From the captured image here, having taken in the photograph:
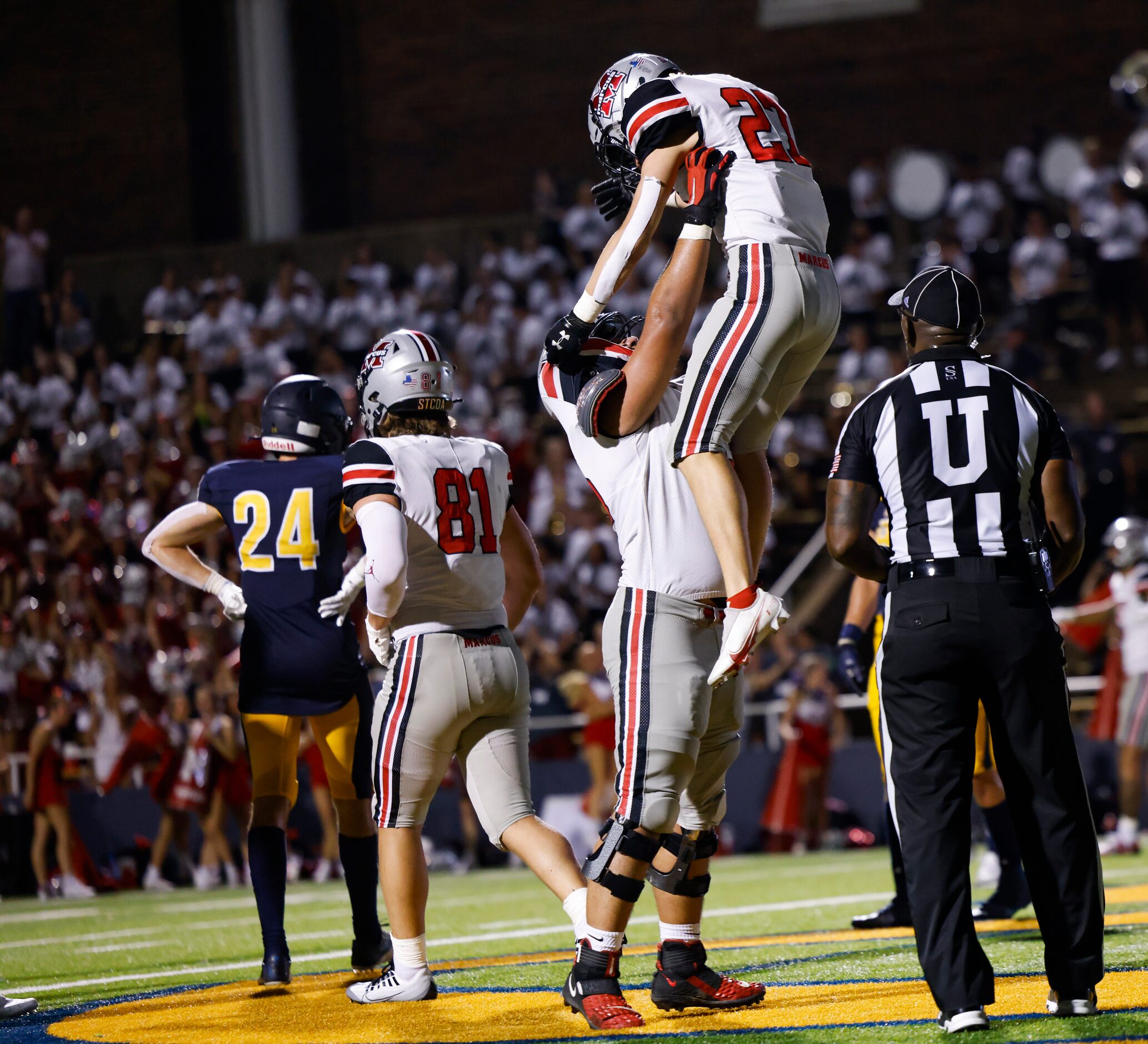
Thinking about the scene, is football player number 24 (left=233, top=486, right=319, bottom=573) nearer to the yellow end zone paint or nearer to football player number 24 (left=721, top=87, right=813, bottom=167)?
the yellow end zone paint

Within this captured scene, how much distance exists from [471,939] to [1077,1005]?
3987mm

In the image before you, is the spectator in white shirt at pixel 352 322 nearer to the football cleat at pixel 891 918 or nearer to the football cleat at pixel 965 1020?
the football cleat at pixel 891 918

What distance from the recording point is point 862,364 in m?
16.2

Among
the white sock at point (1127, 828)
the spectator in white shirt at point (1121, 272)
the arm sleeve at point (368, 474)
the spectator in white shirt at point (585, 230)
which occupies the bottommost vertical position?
the white sock at point (1127, 828)

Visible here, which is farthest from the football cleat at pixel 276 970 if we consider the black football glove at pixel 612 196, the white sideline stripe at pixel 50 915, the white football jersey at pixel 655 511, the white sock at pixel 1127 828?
the white sock at pixel 1127 828

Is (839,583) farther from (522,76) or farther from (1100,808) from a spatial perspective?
(522,76)

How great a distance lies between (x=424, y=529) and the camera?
5.06 metres

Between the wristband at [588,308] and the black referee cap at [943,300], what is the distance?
0.81 metres

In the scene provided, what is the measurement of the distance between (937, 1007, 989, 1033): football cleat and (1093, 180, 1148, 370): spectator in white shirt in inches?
524

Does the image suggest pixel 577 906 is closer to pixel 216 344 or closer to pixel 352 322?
pixel 352 322

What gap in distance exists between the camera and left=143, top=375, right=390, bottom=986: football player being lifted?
5746mm

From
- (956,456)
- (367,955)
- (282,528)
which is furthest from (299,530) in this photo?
(956,456)

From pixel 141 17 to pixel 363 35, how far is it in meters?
3.44

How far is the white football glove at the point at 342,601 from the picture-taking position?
18.5 ft
